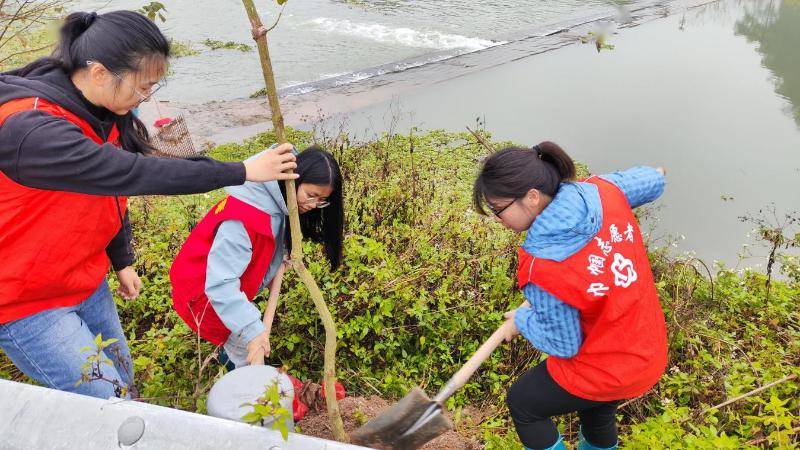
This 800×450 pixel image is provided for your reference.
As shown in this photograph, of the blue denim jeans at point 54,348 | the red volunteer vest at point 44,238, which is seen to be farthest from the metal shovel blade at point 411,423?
the red volunteer vest at point 44,238

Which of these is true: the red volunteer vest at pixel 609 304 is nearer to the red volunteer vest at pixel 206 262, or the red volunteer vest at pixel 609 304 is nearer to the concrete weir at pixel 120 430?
the concrete weir at pixel 120 430

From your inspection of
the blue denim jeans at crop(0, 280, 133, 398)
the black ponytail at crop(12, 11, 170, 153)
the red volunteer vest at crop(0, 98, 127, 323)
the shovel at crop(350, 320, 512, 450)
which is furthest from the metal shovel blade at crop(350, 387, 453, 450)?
the black ponytail at crop(12, 11, 170, 153)

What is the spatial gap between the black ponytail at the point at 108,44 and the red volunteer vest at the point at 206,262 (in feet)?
2.04

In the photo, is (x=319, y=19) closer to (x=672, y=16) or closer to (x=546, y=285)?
(x=672, y=16)

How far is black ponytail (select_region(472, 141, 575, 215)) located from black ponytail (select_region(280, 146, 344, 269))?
0.58 metres

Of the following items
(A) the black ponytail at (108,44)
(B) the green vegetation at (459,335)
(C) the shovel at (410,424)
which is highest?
(A) the black ponytail at (108,44)

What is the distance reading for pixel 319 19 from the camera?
46.6ft

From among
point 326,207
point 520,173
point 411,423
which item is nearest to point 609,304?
point 520,173

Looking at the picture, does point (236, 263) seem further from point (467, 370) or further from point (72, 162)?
point (467, 370)

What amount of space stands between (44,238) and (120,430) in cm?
72

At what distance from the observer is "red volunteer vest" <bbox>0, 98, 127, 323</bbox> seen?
1559mm

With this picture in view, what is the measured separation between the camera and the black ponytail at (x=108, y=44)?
5.27ft

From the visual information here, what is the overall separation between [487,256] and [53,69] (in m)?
2.86

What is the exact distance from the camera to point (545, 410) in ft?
6.57
